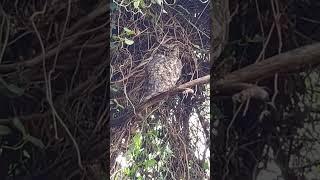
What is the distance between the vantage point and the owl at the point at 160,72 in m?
1.62

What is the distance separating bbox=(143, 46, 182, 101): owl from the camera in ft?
5.30

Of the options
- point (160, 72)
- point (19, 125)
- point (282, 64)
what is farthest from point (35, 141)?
point (282, 64)

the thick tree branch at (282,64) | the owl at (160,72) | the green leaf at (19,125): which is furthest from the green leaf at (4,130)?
the thick tree branch at (282,64)

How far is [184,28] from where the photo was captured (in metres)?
1.65

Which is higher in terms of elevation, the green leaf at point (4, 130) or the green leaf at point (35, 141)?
the green leaf at point (4, 130)

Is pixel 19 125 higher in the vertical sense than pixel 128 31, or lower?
lower

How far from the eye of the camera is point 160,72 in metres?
1.60

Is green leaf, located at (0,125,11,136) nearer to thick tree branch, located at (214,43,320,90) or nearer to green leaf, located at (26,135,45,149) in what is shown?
green leaf, located at (26,135,45,149)

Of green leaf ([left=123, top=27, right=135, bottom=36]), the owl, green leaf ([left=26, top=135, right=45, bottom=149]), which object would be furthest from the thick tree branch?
green leaf ([left=26, top=135, right=45, bottom=149])

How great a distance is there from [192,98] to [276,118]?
0.32 metres

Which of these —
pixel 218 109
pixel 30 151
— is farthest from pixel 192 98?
pixel 30 151

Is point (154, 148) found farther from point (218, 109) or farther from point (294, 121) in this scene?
point (294, 121)

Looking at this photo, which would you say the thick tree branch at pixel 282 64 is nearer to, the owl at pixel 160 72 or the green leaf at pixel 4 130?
the owl at pixel 160 72

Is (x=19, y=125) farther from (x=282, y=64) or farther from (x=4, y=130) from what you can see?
(x=282, y=64)
